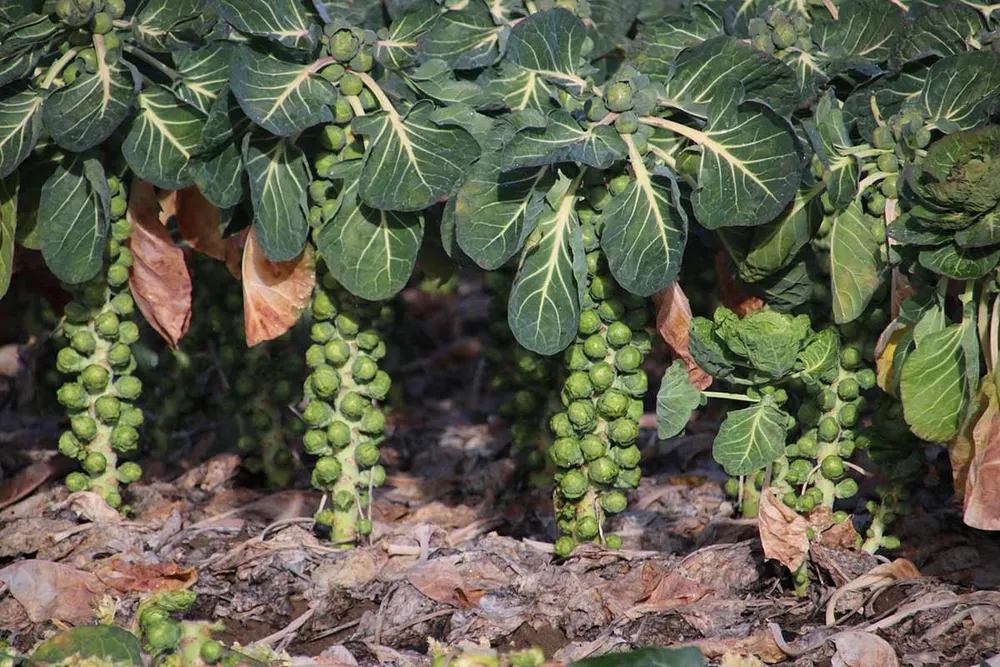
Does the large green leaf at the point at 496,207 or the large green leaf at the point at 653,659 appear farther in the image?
the large green leaf at the point at 496,207

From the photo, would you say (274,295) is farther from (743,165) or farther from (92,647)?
(743,165)

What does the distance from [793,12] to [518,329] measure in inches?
38.9

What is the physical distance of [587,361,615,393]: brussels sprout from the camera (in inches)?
112

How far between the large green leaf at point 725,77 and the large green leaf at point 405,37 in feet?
1.76

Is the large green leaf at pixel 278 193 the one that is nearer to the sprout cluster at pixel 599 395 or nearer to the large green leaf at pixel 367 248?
the large green leaf at pixel 367 248

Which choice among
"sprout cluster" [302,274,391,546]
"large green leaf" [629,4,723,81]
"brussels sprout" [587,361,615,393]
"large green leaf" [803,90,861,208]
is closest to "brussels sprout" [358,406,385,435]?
"sprout cluster" [302,274,391,546]

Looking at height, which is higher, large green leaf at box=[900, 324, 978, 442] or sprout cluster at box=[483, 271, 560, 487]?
large green leaf at box=[900, 324, 978, 442]

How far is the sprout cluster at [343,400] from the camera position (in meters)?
2.98

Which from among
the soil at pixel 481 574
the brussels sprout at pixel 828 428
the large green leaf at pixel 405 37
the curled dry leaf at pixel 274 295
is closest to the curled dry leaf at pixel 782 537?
the soil at pixel 481 574

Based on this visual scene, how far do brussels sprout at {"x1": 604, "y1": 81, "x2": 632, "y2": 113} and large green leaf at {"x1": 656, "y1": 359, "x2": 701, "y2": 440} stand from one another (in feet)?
1.73

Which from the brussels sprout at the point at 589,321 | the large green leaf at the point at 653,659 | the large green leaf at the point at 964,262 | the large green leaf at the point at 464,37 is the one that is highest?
the large green leaf at the point at 464,37

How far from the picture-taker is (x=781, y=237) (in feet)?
8.97

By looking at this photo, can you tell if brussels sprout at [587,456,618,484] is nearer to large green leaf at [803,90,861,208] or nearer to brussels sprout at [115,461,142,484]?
large green leaf at [803,90,861,208]

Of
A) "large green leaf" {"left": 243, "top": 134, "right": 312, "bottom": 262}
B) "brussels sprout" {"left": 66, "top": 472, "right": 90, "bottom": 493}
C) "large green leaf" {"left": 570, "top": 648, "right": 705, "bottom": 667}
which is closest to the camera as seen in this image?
"large green leaf" {"left": 570, "top": 648, "right": 705, "bottom": 667}
